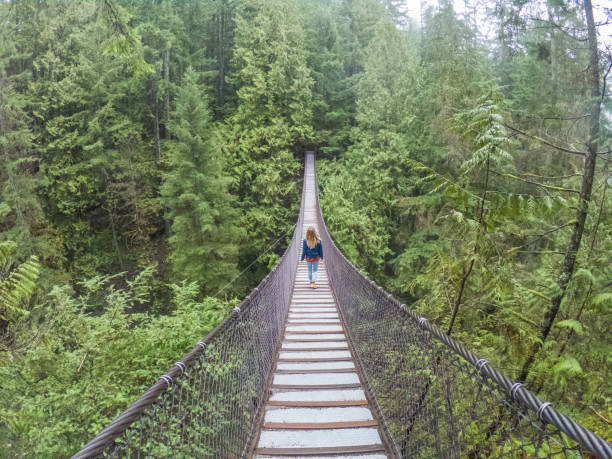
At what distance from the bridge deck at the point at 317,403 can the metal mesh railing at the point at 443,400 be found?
139 mm

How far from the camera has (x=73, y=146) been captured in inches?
496

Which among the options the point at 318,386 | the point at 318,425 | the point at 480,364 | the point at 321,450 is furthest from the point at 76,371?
the point at 480,364

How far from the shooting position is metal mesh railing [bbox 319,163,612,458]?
0.99 metres

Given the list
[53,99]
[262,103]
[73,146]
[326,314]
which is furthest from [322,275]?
[53,99]

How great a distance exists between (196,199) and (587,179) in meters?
9.45

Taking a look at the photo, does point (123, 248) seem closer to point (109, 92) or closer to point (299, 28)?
point (109, 92)

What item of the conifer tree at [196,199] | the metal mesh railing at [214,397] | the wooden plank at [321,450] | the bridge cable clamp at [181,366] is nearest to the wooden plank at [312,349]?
the metal mesh railing at [214,397]

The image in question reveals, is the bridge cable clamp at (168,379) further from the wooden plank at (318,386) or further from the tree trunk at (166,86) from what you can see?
the tree trunk at (166,86)

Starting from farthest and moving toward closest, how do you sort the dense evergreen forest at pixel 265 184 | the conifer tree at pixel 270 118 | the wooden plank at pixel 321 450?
the conifer tree at pixel 270 118
the dense evergreen forest at pixel 265 184
the wooden plank at pixel 321 450

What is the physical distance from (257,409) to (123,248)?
1418cm

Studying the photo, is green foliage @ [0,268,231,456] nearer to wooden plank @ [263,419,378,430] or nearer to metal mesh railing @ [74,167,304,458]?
metal mesh railing @ [74,167,304,458]

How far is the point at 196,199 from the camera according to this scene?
10.1 m

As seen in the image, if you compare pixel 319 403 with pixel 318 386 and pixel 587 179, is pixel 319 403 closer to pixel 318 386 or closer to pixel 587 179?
pixel 318 386

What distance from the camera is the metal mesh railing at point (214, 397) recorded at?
3.22 ft
